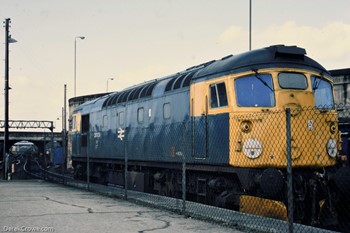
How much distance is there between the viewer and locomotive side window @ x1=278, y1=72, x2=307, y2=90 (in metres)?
11.2

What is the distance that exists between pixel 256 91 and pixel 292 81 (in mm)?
851

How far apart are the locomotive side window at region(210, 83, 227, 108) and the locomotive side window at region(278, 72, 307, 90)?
1290 mm

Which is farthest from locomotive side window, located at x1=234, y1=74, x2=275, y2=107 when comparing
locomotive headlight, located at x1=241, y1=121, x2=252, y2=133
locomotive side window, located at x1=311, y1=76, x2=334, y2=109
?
locomotive side window, located at x1=311, y1=76, x2=334, y2=109

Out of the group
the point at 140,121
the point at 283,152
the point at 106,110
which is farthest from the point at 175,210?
the point at 106,110

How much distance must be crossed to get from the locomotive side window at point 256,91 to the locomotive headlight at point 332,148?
1507 millimetres

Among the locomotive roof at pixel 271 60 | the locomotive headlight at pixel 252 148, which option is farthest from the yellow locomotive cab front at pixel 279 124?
the locomotive roof at pixel 271 60

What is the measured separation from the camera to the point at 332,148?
36.1ft

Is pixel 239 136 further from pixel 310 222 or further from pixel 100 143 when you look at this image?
pixel 100 143

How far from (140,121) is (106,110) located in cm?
383

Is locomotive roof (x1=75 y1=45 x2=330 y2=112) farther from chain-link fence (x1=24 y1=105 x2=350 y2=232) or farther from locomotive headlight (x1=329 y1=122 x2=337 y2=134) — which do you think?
locomotive headlight (x1=329 y1=122 x2=337 y2=134)

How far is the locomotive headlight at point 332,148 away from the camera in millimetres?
10945

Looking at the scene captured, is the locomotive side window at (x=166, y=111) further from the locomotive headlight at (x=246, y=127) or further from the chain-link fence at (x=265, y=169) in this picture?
the locomotive headlight at (x=246, y=127)

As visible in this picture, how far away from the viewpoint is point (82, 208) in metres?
11.4

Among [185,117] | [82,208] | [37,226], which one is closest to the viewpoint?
[37,226]
